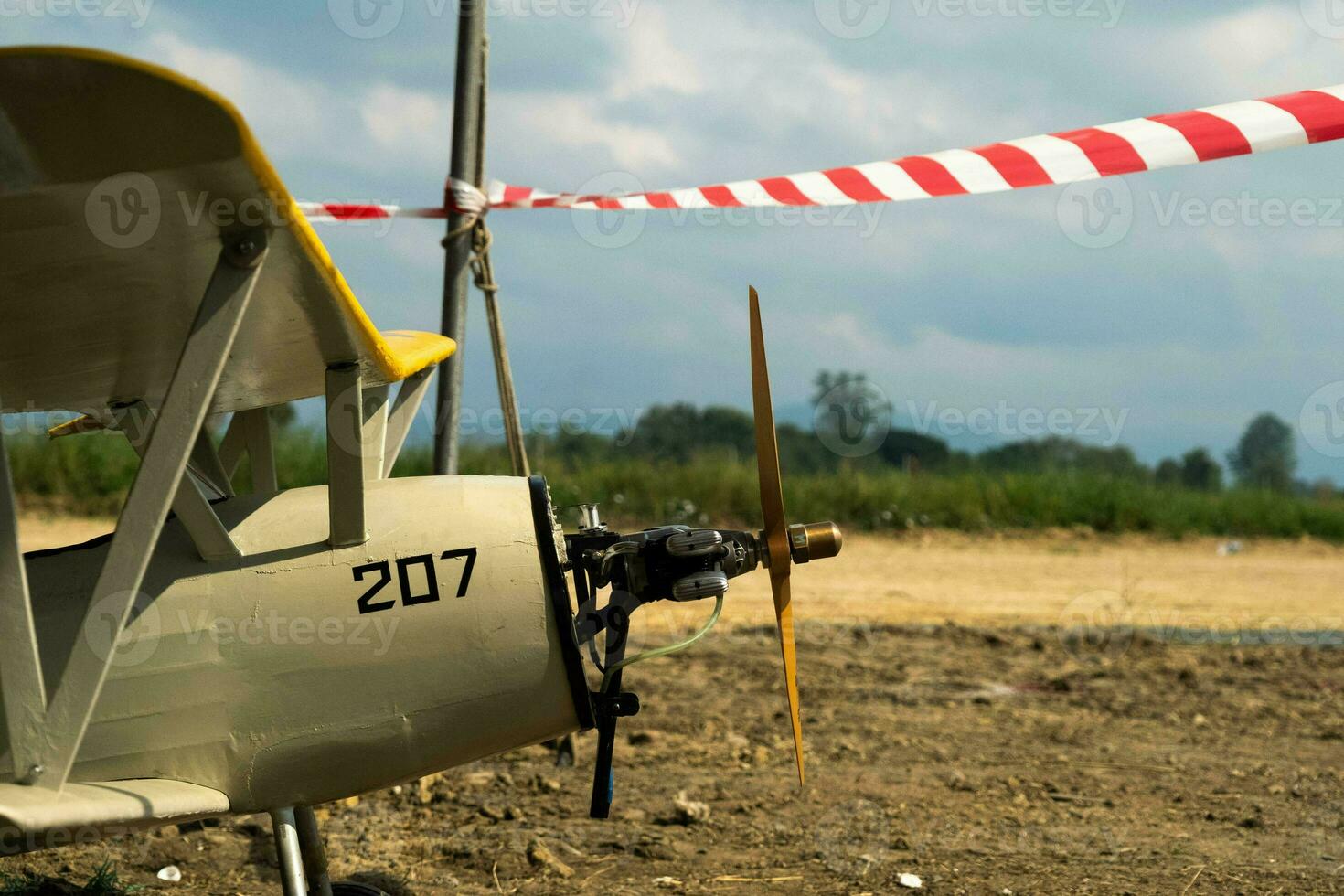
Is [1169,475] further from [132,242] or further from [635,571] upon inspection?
[132,242]

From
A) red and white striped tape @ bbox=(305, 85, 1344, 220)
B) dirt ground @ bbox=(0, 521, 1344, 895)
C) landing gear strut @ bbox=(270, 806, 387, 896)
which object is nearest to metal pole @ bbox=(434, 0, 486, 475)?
red and white striped tape @ bbox=(305, 85, 1344, 220)

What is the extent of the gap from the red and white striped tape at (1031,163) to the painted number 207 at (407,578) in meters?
2.96

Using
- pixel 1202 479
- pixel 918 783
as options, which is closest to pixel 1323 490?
pixel 1202 479

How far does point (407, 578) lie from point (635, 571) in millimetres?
714

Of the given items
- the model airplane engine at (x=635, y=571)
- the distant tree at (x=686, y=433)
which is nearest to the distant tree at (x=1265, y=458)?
the distant tree at (x=686, y=433)

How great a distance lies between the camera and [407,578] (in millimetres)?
3154

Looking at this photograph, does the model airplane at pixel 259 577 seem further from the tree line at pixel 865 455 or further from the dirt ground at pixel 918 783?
the tree line at pixel 865 455

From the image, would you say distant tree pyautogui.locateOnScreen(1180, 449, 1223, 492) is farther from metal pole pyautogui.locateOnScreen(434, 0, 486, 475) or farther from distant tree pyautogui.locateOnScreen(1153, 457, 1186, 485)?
metal pole pyautogui.locateOnScreen(434, 0, 486, 475)

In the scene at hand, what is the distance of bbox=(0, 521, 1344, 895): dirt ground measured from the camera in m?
4.42

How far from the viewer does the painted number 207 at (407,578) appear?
3129 mm

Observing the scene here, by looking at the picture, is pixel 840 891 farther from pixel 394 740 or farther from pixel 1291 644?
pixel 1291 644

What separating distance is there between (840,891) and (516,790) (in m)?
1.91

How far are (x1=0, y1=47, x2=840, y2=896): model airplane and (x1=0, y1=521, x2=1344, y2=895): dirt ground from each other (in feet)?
3.83

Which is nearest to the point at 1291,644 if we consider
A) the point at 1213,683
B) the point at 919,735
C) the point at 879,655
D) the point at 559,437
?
the point at 1213,683
